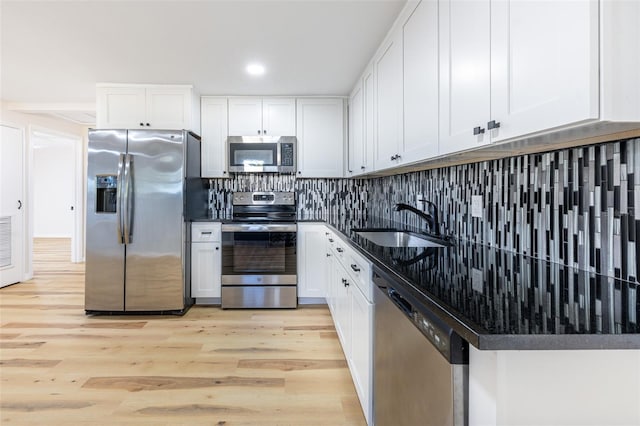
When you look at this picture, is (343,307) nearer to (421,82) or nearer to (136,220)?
(421,82)

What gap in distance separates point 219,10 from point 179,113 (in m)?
1.71

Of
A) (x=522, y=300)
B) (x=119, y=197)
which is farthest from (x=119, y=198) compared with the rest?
(x=522, y=300)

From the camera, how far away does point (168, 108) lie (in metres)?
3.72

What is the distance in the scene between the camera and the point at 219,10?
224 centimetres

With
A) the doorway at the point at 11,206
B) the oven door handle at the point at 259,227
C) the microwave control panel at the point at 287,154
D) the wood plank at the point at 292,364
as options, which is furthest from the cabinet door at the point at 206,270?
the doorway at the point at 11,206

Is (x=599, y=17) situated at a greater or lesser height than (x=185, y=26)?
lesser

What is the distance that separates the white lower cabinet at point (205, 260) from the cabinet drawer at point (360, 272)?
193 centimetres

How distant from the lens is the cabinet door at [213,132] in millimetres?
4035

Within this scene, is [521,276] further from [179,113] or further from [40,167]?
[40,167]

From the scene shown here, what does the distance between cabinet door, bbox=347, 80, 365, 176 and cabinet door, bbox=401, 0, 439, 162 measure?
1.22m

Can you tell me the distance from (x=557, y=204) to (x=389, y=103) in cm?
132

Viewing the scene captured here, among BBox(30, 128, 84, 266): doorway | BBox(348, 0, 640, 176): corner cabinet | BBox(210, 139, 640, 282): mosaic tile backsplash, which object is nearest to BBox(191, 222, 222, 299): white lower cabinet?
BBox(210, 139, 640, 282): mosaic tile backsplash

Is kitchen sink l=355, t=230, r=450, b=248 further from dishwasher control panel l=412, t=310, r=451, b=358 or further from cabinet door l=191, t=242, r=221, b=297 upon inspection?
cabinet door l=191, t=242, r=221, b=297

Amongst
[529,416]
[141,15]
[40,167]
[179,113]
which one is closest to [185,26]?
[141,15]
